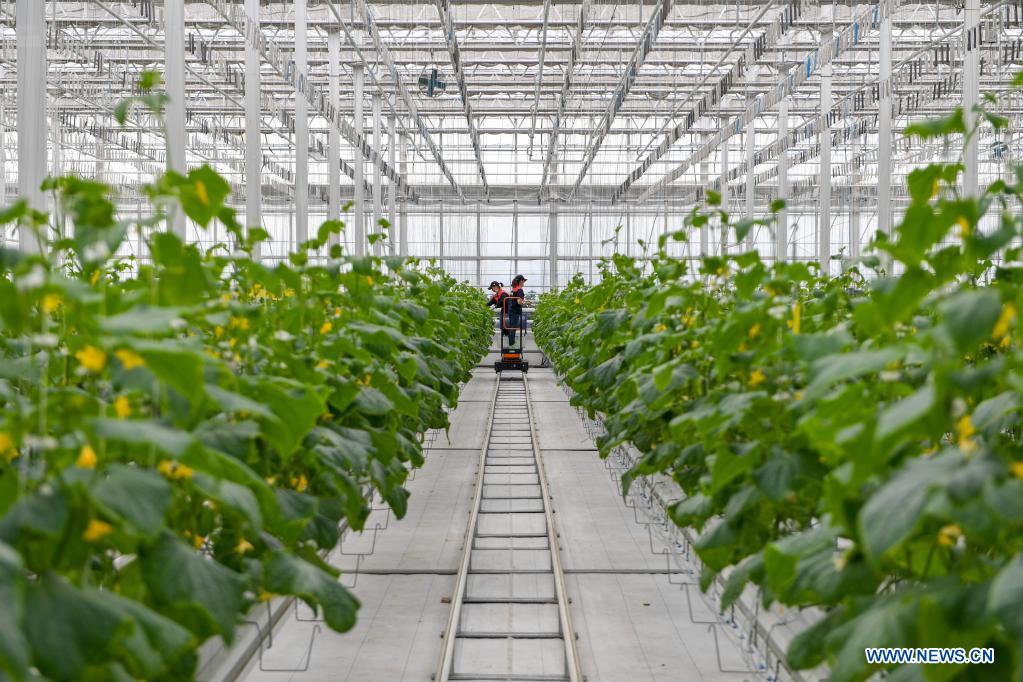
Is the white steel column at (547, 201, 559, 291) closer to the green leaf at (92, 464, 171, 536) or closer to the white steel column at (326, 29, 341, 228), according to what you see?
the white steel column at (326, 29, 341, 228)

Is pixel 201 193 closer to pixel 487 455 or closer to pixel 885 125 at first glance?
pixel 487 455

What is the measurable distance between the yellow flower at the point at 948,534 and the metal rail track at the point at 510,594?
268 cm

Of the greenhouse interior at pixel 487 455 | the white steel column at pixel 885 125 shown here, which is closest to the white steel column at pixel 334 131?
the greenhouse interior at pixel 487 455

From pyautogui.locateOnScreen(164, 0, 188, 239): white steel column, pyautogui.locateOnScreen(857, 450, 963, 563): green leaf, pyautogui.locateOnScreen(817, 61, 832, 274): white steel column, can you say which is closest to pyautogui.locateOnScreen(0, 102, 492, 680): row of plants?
pyautogui.locateOnScreen(857, 450, 963, 563): green leaf

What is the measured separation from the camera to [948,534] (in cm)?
190

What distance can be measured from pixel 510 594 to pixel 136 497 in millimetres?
4350

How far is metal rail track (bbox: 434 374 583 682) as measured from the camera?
468cm

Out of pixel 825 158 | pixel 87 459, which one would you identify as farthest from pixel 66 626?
pixel 825 158

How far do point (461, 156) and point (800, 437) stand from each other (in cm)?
2956

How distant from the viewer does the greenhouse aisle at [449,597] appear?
15.6 feet

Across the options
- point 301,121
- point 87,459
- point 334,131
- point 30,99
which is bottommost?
point 87,459

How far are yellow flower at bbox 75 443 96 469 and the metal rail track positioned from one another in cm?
293

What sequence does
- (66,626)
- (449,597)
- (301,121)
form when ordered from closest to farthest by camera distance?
(66,626), (449,597), (301,121)

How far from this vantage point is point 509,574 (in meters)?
6.20
